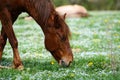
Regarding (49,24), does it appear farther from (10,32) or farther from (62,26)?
(10,32)

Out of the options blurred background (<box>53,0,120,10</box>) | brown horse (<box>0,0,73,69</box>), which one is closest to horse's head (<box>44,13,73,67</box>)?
brown horse (<box>0,0,73,69</box>)

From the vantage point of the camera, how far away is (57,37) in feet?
30.3

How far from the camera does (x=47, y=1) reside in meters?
9.24

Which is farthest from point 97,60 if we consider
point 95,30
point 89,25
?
point 89,25

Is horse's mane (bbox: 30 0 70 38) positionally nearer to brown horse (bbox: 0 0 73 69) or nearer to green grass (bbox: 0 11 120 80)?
brown horse (bbox: 0 0 73 69)

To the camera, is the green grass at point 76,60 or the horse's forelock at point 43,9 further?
the horse's forelock at point 43,9

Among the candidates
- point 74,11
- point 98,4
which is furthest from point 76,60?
point 98,4

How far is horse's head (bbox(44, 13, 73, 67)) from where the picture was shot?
30.1 feet

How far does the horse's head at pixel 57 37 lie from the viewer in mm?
9188

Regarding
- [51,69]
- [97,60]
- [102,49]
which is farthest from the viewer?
[102,49]

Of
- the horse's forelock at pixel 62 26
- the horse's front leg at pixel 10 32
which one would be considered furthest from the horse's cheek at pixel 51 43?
the horse's front leg at pixel 10 32

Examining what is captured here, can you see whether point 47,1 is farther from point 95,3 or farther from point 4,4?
point 95,3

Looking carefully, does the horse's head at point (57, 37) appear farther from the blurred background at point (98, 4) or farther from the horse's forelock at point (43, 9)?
the blurred background at point (98, 4)

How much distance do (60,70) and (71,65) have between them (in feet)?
2.38
